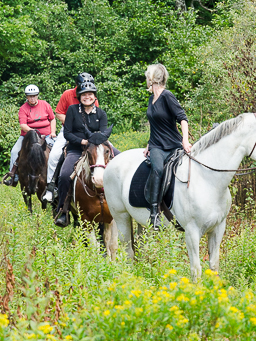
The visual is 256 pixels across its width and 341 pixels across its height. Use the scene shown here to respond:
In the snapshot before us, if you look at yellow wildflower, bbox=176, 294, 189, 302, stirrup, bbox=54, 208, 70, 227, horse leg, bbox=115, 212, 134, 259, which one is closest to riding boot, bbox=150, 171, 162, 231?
horse leg, bbox=115, 212, 134, 259

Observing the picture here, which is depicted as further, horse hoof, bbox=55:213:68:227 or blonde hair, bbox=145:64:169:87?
horse hoof, bbox=55:213:68:227

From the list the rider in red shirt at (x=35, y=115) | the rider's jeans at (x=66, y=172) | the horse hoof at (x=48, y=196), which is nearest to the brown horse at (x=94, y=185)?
the rider's jeans at (x=66, y=172)

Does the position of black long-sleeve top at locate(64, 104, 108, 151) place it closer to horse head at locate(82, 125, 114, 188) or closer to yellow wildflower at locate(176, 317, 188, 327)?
horse head at locate(82, 125, 114, 188)

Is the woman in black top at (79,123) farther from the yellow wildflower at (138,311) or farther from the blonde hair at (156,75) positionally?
the yellow wildflower at (138,311)

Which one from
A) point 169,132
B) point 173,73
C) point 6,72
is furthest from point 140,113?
point 169,132

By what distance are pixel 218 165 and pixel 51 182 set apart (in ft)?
12.2

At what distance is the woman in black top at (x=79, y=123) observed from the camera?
270 inches

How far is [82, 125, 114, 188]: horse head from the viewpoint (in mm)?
6453

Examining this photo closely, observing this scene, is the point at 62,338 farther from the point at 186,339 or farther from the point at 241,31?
the point at 241,31

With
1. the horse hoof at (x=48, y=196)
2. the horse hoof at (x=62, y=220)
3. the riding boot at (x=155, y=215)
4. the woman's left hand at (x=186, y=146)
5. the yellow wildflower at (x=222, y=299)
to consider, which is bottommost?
the horse hoof at (x=62, y=220)

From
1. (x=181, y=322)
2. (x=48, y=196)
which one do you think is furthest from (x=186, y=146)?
(x=48, y=196)

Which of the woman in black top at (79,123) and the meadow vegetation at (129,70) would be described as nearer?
the meadow vegetation at (129,70)

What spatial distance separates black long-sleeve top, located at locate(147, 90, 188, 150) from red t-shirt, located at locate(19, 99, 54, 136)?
4.25 m

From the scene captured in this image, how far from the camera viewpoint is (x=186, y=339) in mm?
3119
